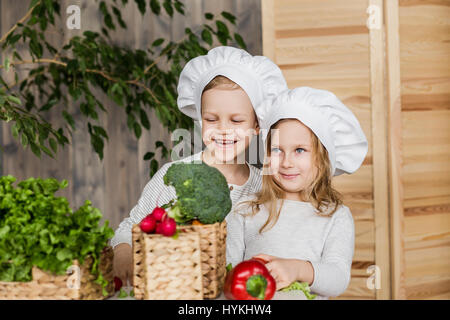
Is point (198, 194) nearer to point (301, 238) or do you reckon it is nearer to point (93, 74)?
point (301, 238)

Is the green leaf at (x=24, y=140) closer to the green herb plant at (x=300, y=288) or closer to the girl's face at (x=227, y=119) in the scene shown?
the girl's face at (x=227, y=119)

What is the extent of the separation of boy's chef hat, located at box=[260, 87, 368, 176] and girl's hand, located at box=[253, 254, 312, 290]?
1.15 ft

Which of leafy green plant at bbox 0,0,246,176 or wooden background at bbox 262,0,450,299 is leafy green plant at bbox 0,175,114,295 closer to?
leafy green plant at bbox 0,0,246,176

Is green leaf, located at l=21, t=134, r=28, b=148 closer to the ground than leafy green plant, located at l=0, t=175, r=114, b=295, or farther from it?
farther from it

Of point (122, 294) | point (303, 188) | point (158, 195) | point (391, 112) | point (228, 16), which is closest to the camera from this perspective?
point (122, 294)

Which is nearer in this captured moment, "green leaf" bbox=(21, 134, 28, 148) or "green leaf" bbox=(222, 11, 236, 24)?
"green leaf" bbox=(21, 134, 28, 148)

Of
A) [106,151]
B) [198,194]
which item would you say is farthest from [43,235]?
[106,151]

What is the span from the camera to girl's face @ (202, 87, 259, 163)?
1368 millimetres

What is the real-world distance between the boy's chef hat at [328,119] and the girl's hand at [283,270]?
0.35m

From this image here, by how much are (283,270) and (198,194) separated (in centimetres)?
26

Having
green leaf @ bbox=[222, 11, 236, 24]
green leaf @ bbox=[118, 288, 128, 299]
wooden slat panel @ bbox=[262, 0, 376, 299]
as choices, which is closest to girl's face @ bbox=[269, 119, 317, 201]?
green leaf @ bbox=[118, 288, 128, 299]

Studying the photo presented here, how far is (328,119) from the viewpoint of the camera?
1.24 m

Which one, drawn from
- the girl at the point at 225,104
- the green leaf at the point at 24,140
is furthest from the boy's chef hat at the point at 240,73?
the green leaf at the point at 24,140
